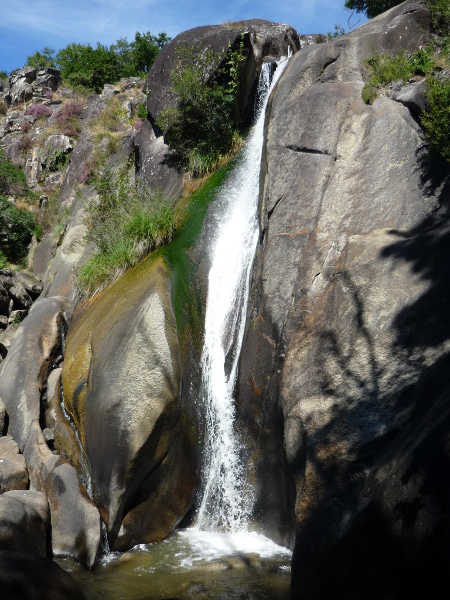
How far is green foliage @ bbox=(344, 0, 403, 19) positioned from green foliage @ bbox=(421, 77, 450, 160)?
16.2m

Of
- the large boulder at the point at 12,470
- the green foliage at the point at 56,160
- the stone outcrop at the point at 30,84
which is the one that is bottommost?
the large boulder at the point at 12,470

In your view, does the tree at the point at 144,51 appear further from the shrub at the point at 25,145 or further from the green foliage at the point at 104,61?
the shrub at the point at 25,145

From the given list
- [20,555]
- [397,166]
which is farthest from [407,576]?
[397,166]

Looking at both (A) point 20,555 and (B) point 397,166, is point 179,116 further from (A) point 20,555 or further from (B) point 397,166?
(A) point 20,555

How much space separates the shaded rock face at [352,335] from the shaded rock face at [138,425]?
1.14 metres

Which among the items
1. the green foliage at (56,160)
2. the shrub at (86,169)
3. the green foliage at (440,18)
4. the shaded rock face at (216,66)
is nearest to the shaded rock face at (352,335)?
the green foliage at (440,18)

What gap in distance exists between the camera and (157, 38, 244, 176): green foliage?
1380 cm

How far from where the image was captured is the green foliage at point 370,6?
71.9 ft

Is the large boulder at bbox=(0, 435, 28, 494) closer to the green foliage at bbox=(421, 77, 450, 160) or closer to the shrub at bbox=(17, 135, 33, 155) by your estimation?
the green foliage at bbox=(421, 77, 450, 160)

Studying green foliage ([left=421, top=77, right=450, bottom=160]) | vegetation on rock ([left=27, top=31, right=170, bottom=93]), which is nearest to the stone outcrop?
vegetation on rock ([left=27, top=31, right=170, bottom=93])

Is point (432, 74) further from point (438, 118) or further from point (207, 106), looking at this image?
point (207, 106)

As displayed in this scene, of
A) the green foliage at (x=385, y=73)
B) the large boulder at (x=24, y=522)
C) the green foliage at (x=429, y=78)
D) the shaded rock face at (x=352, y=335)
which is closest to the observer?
the shaded rock face at (x=352, y=335)

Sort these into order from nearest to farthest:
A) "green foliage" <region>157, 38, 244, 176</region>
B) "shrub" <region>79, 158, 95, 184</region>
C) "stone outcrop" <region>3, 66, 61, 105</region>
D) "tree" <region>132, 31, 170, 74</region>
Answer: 1. "green foliage" <region>157, 38, 244, 176</region>
2. "shrub" <region>79, 158, 95, 184</region>
3. "stone outcrop" <region>3, 66, 61, 105</region>
4. "tree" <region>132, 31, 170, 74</region>

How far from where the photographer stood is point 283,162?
960 cm
